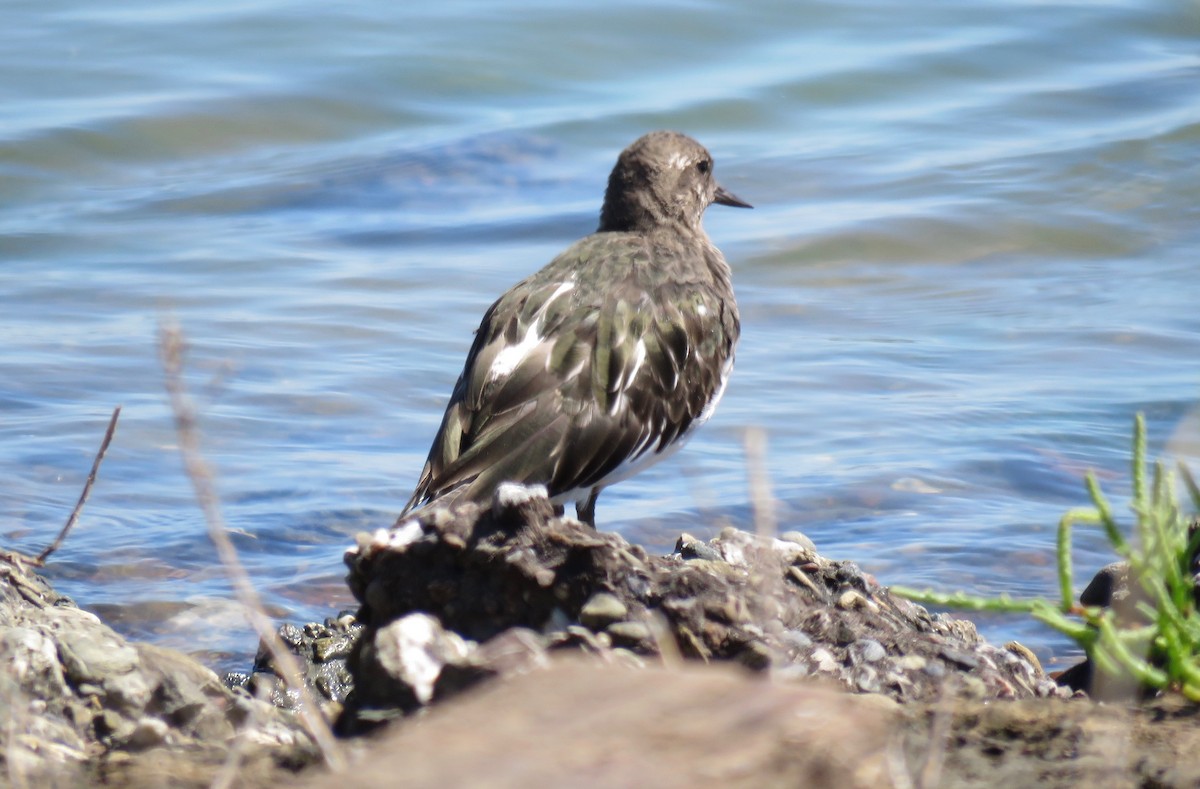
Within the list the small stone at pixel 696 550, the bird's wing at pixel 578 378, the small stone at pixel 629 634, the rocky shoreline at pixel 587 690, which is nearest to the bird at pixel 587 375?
the bird's wing at pixel 578 378

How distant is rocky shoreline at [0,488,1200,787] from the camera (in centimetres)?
175

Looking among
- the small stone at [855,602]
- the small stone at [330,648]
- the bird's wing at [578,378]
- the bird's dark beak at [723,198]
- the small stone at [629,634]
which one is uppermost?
the bird's dark beak at [723,198]

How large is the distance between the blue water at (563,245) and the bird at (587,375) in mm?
585

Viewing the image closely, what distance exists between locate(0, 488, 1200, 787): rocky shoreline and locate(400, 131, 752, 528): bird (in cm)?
70

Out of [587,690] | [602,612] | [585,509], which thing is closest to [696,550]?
[602,612]

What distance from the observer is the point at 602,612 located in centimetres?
269

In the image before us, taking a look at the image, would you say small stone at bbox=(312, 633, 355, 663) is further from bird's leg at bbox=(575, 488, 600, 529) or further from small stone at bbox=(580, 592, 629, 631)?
small stone at bbox=(580, 592, 629, 631)

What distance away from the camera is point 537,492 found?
2.95m

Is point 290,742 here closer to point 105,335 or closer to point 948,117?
point 105,335

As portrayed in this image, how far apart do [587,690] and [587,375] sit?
7.80 ft

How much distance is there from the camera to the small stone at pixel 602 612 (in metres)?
2.68

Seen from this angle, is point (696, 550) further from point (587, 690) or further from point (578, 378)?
point (587, 690)

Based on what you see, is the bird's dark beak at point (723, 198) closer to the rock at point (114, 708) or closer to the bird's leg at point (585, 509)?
the bird's leg at point (585, 509)

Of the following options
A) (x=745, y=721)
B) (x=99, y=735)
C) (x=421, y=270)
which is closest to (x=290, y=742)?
(x=99, y=735)
